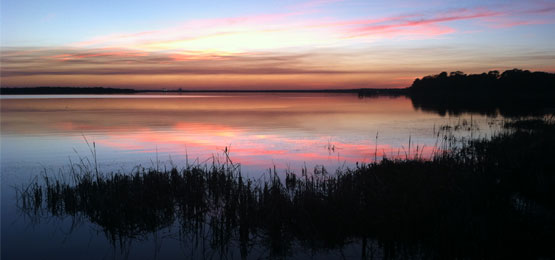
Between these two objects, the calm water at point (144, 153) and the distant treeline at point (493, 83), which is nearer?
the calm water at point (144, 153)

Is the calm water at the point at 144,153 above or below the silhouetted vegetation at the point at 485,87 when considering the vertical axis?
below

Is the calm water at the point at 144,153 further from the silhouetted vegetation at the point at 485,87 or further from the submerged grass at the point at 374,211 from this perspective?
the silhouetted vegetation at the point at 485,87

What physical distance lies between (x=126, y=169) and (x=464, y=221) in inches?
498

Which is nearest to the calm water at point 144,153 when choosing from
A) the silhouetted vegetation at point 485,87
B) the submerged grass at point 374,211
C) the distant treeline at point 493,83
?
the submerged grass at point 374,211

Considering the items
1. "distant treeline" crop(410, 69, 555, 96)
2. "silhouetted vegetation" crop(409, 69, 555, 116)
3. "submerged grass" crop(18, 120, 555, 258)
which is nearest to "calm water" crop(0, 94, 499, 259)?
"submerged grass" crop(18, 120, 555, 258)

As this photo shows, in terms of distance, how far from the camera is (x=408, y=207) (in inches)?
303

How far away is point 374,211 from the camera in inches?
311

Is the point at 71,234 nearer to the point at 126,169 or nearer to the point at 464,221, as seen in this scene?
the point at 126,169

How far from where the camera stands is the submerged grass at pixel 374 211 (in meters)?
6.94

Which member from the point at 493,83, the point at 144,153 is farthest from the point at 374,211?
the point at 493,83

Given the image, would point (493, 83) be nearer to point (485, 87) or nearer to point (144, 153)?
point (485, 87)

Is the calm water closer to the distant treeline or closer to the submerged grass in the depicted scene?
the submerged grass

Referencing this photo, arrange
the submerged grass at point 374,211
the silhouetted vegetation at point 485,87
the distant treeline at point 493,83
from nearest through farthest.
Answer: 1. the submerged grass at point 374,211
2. the silhouetted vegetation at point 485,87
3. the distant treeline at point 493,83

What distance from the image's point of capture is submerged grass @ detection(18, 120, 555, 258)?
6.94 m
